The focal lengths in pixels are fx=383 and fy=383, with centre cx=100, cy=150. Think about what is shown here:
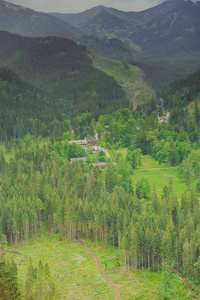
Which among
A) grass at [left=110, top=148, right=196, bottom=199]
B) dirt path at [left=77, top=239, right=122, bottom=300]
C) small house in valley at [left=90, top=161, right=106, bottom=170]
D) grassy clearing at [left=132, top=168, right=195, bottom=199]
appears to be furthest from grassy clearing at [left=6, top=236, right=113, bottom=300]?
small house in valley at [left=90, top=161, right=106, bottom=170]

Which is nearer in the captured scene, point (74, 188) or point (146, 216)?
point (146, 216)

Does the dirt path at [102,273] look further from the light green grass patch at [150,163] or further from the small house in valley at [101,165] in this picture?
the light green grass patch at [150,163]

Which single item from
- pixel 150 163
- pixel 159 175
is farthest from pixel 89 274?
pixel 150 163

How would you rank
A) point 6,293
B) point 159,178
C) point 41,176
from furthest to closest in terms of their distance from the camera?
point 159,178
point 41,176
point 6,293

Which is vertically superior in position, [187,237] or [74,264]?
[187,237]

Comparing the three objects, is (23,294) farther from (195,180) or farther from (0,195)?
(195,180)

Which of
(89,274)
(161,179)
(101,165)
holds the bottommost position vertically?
(89,274)

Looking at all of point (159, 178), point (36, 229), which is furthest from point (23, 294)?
point (159, 178)

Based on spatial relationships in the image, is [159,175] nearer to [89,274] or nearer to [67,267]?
Result: [67,267]
